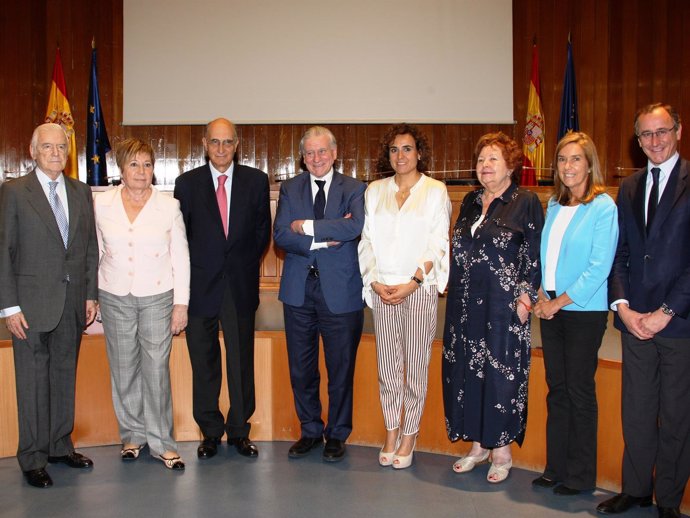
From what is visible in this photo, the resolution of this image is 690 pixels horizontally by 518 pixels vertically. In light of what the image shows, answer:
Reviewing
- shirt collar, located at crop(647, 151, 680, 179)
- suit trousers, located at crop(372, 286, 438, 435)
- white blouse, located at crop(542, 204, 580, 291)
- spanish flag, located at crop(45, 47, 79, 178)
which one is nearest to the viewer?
shirt collar, located at crop(647, 151, 680, 179)

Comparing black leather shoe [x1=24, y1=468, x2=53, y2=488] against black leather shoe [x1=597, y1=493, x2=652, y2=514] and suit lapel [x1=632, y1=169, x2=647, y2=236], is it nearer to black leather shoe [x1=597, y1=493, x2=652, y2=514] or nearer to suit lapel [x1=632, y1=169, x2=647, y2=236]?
black leather shoe [x1=597, y1=493, x2=652, y2=514]

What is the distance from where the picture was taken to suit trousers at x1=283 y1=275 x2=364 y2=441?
3.54m

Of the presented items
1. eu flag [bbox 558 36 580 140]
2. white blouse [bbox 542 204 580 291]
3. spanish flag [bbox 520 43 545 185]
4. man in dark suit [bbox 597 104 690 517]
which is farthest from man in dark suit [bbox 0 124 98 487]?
eu flag [bbox 558 36 580 140]

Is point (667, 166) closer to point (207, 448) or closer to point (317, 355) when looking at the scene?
point (317, 355)

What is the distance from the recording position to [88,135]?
23.9ft

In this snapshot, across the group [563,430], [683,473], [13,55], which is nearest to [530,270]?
[563,430]

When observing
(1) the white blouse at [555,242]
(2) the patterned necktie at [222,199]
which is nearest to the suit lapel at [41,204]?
(2) the patterned necktie at [222,199]

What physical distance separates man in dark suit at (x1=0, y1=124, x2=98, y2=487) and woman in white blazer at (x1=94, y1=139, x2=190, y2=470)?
0.34 ft

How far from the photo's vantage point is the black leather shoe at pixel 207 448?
143 inches

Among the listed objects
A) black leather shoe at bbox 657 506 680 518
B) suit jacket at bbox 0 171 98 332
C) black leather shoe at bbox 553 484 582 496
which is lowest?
black leather shoe at bbox 553 484 582 496

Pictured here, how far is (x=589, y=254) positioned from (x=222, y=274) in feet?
5.71

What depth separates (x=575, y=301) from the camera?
2.94 m

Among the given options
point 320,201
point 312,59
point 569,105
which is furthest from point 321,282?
point 569,105

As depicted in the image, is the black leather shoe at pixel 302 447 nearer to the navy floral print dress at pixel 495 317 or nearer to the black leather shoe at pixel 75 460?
the navy floral print dress at pixel 495 317
